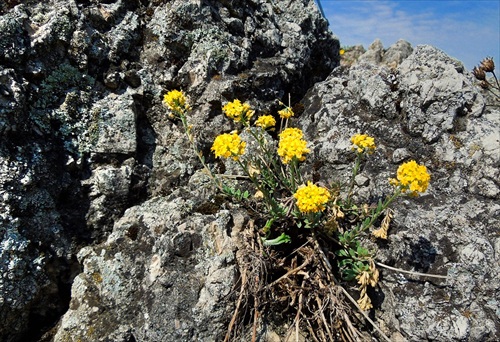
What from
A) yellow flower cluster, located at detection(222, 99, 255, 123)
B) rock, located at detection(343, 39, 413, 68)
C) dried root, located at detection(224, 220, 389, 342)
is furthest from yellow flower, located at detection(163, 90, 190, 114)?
rock, located at detection(343, 39, 413, 68)

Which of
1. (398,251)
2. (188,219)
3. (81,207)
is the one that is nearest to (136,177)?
(81,207)

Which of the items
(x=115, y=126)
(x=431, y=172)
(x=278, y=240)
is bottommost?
(x=278, y=240)

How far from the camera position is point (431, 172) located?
161 inches

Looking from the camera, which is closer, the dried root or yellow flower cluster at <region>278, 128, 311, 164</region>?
the dried root

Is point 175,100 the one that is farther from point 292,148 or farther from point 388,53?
point 388,53

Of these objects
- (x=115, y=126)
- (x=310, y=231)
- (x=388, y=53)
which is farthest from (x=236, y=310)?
(x=388, y=53)

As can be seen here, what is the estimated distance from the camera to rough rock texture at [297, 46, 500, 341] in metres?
3.29

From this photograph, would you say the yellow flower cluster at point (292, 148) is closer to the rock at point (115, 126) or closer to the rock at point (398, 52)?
the rock at point (115, 126)

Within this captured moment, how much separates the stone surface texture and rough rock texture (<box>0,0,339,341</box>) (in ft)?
0.05

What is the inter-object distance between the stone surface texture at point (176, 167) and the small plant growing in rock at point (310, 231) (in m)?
0.23

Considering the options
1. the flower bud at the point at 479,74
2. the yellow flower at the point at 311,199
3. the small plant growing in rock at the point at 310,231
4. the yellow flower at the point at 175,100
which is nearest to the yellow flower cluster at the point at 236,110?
the small plant growing in rock at the point at 310,231

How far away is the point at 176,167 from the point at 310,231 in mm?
1788

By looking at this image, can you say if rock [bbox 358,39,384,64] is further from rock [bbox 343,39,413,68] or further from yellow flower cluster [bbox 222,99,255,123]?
yellow flower cluster [bbox 222,99,255,123]

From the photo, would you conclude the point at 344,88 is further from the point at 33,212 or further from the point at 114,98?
the point at 33,212
